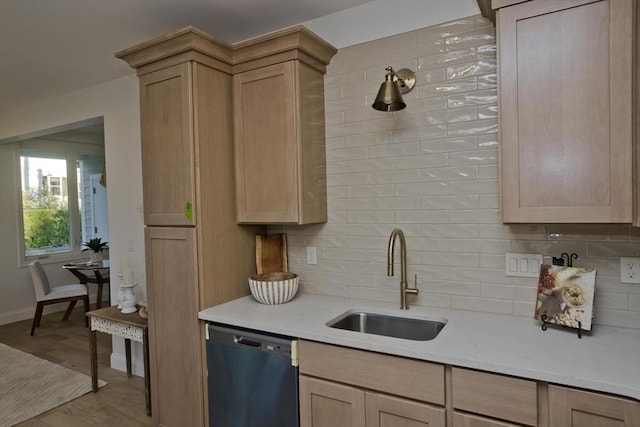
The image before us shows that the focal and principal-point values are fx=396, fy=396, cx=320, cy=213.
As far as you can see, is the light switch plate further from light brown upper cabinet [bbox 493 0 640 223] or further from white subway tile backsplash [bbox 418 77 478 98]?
white subway tile backsplash [bbox 418 77 478 98]

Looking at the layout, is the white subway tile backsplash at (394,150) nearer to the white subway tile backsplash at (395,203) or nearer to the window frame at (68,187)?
the white subway tile backsplash at (395,203)

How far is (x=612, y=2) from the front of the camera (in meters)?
1.40

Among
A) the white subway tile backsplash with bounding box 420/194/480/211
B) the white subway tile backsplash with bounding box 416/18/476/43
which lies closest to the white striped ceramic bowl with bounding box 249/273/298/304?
the white subway tile backsplash with bounding box 420/194/480/211

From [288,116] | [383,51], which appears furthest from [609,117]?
[288,116]

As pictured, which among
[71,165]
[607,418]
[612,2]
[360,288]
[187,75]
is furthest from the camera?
[71,165]

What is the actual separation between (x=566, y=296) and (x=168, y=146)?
2086mm

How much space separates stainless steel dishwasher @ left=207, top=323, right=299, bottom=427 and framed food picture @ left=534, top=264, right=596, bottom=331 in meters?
1.11

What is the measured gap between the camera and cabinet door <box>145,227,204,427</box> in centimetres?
216

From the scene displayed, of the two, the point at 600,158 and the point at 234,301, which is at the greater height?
the point at 600,158

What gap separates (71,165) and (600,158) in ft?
20.8

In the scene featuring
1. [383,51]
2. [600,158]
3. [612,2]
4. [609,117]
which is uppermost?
[383,51]

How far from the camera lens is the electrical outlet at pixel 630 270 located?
167 cm

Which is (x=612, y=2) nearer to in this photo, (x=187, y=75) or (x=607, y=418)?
(x=607, y=418)

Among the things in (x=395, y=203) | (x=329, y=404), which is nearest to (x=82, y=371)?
(x=329, y=404)
